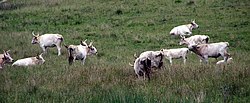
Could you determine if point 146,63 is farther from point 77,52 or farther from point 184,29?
point 184,29

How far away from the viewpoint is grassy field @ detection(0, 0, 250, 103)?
8539 millimetres

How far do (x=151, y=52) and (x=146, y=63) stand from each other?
3.36 ft

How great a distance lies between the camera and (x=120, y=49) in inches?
744

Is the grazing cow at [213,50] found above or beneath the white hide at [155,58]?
beneath

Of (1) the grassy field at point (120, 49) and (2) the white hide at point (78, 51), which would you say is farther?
(2) the white hide at point (78, 51)

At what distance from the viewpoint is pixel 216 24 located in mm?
23172

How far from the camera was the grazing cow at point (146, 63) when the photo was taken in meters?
10.5

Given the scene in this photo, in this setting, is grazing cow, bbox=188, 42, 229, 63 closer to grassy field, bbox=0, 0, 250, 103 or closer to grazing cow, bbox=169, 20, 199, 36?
grassy field, bbox=0, 0, 250, 103

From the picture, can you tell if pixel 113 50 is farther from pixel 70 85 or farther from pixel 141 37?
pixel 70 85

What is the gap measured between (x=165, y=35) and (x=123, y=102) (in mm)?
14837

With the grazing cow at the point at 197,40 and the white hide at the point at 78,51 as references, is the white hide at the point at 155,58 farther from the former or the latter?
the grazing cow at the point at 197,40

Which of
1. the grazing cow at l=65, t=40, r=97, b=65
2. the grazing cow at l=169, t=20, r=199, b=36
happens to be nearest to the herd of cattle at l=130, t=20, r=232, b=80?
the grazing cow at l=169, t=20, r=199, b=36

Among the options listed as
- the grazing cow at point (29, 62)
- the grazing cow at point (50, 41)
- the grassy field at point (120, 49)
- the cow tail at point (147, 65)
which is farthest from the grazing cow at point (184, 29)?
the cow tail at point (147, 65)

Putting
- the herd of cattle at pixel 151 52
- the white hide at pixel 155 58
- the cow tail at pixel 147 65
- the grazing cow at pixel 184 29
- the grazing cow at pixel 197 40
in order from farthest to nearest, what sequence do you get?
the grazing cow at pixel 184 29 → the grazing cow at pixel 197 40 → the white hide at pixel 155 58 → the herd of cattle at pixel 151 52 → the cow tail at pixel 147 65
